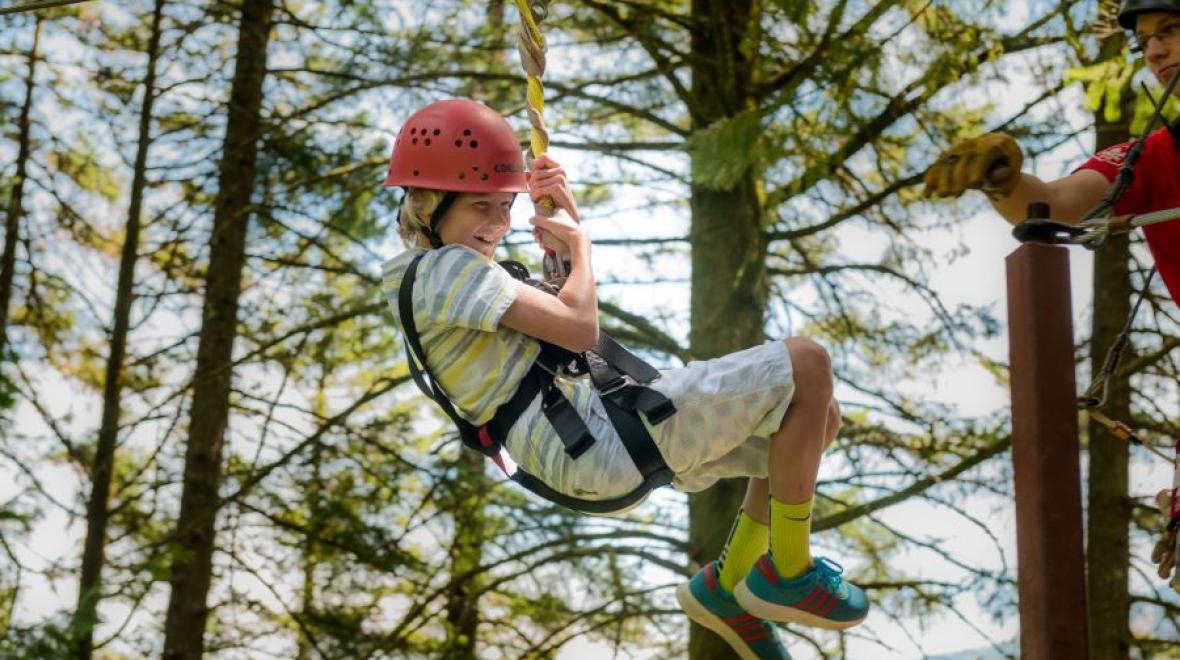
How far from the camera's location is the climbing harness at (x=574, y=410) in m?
3.40

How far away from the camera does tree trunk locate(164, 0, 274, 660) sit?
346 inches

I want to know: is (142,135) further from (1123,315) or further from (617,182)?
(1123,315)

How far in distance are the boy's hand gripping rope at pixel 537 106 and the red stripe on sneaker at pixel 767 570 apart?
0.89 metres

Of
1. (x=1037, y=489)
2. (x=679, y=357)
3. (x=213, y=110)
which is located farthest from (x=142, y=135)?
(x=1037, y=489)

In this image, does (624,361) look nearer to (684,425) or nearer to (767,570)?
(684,425)

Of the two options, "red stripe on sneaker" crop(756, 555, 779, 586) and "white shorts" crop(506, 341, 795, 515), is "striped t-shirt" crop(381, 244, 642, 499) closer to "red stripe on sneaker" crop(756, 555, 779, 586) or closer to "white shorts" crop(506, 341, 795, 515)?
"white shorts" crop(506, 341, 795, 515)

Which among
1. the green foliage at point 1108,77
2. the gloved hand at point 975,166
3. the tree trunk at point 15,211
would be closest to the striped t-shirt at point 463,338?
the gloved hand at point 975,166

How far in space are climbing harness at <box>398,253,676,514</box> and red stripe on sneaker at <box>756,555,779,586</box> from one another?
0.33 metres

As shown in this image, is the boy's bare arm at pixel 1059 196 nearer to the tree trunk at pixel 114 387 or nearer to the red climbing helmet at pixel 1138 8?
the red climbing helmet at pixel 1138 8

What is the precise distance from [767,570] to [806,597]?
0.12m

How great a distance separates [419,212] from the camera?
3.53 m

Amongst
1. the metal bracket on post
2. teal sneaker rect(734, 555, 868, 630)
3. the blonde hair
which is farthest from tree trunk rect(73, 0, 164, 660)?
the metal bracket on post

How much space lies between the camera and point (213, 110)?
373 inches

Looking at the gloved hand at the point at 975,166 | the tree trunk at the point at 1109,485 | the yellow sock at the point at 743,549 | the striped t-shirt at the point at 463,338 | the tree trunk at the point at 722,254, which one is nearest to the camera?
the gloved hand at the point at 975,166
